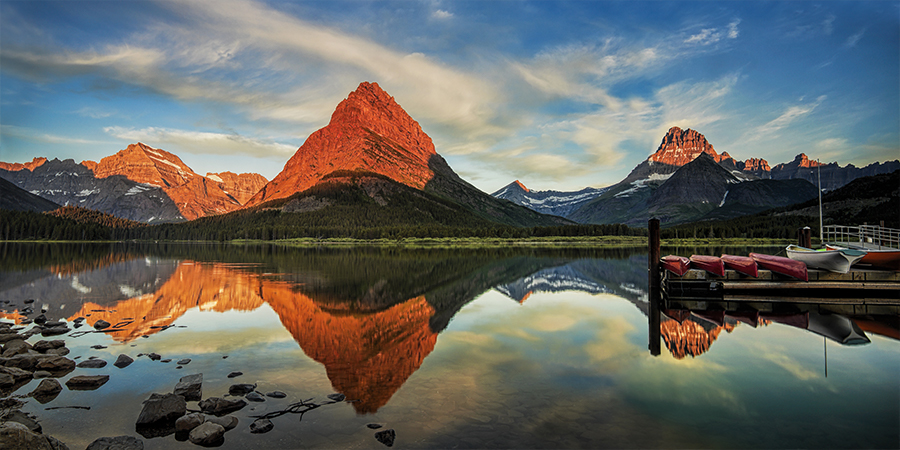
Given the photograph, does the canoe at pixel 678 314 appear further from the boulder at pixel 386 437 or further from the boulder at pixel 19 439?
the boulder at pixel 19 439

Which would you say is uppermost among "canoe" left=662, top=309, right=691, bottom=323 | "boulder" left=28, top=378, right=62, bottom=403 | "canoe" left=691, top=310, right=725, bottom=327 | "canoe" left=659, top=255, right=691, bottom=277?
"canoe" left=659, top=255, right=691, bottom=277

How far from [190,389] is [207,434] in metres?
3.59

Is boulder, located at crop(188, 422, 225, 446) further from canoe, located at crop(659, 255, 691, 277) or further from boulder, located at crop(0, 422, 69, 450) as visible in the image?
canoe, located at crop(659, 255, 691, 277)

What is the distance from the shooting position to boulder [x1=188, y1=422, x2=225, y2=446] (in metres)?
9.96

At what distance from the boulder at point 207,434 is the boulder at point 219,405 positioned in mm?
1368

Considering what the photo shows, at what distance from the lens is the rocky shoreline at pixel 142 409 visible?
9633 millimetres

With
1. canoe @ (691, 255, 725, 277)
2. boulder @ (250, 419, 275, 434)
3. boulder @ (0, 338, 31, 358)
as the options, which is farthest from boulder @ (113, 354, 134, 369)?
canoe @ (691, 255, 725, 277)

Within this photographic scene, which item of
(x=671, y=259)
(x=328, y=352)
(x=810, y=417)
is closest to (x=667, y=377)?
(x=810, y=417)

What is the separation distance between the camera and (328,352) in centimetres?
1797

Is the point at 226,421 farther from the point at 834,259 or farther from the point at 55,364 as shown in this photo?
the point at 834,259

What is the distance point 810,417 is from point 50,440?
17641 mm

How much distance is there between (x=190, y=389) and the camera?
12977mm

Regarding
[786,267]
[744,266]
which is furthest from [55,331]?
[786,267]

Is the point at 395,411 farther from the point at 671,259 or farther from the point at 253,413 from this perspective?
the point at 671,259
